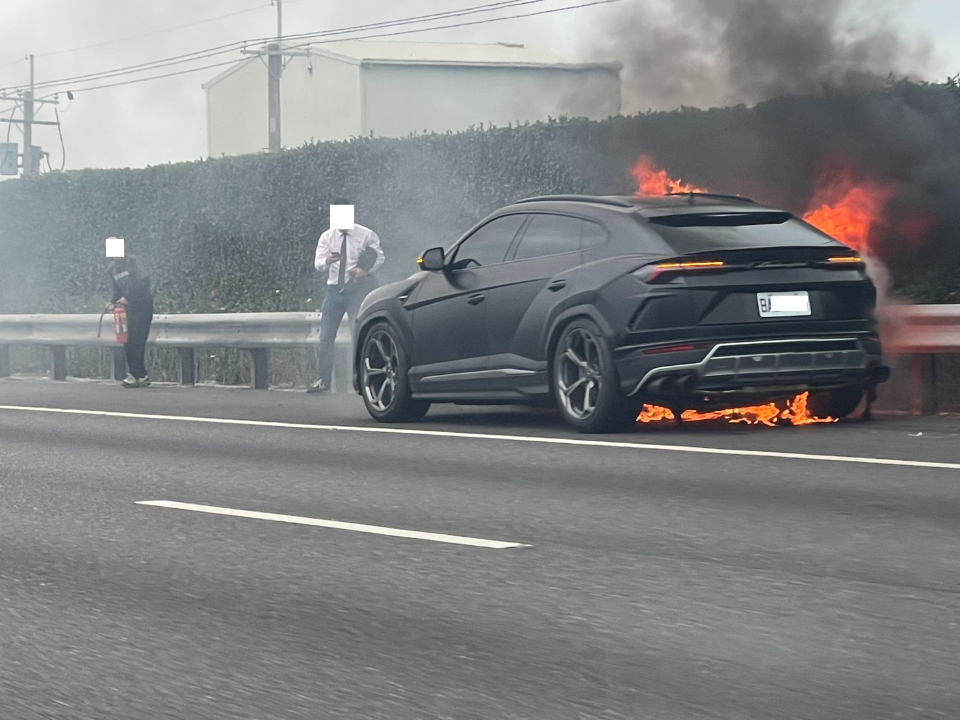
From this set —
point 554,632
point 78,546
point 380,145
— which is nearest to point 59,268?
point 380,145

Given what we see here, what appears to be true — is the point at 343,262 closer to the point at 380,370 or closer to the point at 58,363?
the point at 380,370

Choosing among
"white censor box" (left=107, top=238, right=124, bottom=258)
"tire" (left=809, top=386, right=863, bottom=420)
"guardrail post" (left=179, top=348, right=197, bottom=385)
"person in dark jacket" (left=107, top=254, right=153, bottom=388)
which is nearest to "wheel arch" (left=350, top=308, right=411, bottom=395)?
"tire" (left=809, top=386, right=863, bottom=420)

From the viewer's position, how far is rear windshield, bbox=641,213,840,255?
35.2 feet

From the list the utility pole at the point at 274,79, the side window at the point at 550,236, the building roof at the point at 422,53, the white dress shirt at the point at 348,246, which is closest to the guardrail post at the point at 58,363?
the white dress shirt at the point at 348,246

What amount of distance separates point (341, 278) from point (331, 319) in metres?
0.40

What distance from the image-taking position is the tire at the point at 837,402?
37.4 ft

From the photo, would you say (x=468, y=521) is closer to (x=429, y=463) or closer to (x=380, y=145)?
(x=429, y=463)

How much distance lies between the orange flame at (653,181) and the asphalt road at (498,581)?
659 centimetres

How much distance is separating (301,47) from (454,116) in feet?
17.2

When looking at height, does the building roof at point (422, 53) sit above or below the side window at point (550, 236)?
above

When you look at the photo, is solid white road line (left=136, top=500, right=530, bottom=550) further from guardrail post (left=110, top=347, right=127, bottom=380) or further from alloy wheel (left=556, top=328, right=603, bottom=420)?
guardrail post (left=110, top=347, right=127, bottom=380)

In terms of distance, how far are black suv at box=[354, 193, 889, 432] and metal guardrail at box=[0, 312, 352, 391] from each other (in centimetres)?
544

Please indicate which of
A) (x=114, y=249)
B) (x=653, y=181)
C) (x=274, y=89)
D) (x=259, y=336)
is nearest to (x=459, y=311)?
(x=653, y=181)

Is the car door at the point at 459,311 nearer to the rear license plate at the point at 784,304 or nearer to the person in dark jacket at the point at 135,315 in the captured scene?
the rear license plate at the point at 784,304
